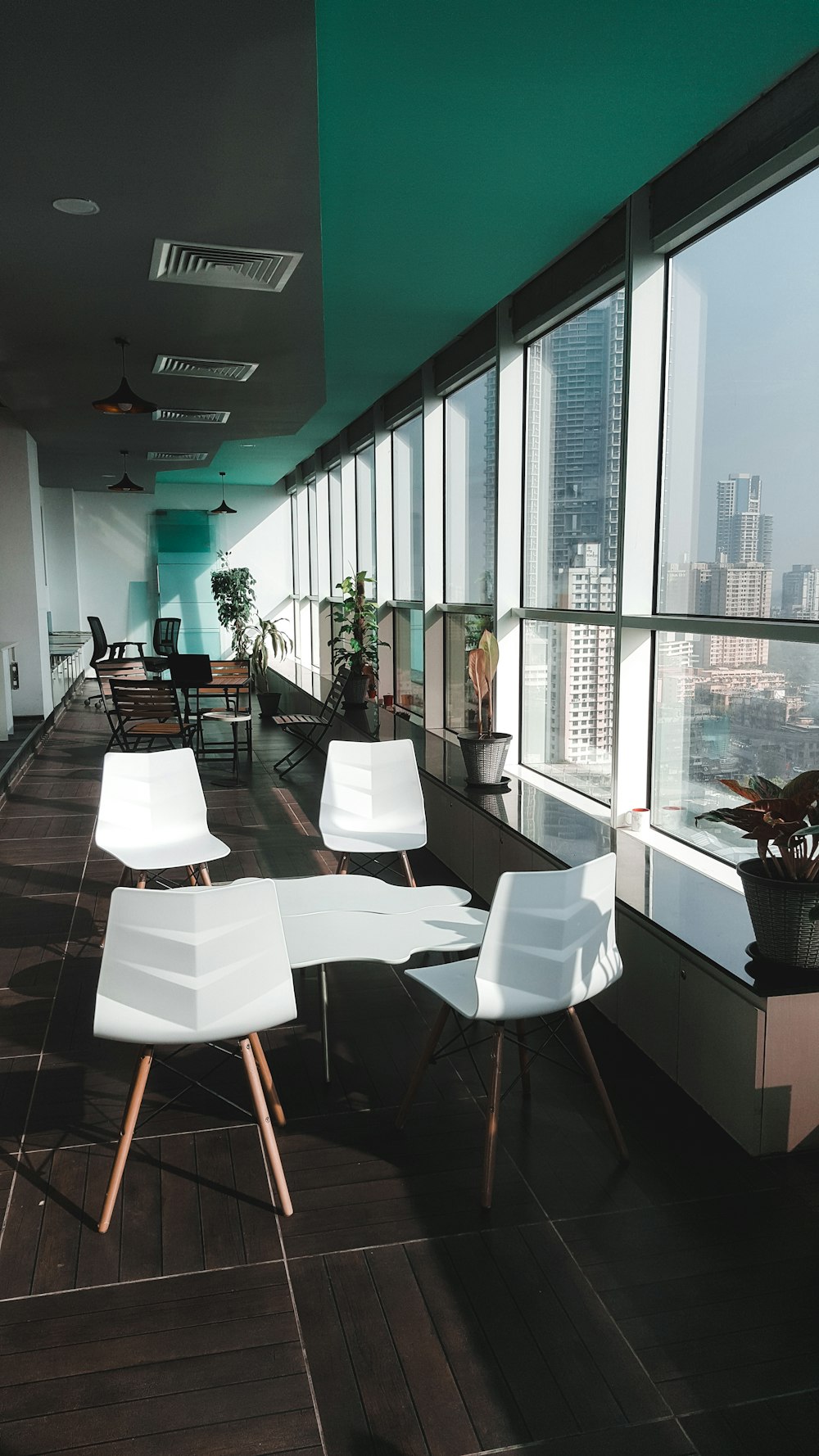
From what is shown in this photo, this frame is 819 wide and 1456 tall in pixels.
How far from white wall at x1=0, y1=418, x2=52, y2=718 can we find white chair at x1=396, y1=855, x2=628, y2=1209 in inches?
336

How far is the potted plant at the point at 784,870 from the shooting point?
3004 mm

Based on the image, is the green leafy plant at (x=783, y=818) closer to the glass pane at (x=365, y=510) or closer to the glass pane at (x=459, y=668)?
the glass pane at (x=459, y=668)

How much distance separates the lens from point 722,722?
4.21 metres

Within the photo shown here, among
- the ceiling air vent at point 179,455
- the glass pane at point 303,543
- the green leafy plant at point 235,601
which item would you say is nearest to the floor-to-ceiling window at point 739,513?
the ceiling air vent at point 179,455

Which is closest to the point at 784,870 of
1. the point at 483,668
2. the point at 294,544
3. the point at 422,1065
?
the point at 422,1065

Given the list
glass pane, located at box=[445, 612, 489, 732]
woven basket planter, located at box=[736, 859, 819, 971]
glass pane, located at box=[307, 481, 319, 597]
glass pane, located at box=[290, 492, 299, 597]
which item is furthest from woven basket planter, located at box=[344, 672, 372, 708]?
glass pane, located at box=[290, 492, 299, 597]

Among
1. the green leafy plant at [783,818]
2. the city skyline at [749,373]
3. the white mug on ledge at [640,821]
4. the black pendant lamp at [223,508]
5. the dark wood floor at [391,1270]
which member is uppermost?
the black pendant lamp at [223,508]

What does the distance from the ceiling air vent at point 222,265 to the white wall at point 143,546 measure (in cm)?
1245

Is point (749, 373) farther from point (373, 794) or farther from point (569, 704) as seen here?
point (373, 794)

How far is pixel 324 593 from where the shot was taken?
1459 cm

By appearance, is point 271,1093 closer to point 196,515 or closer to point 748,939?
point 748,939

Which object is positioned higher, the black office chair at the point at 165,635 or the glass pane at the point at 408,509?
the glass pane at the point at 408,509

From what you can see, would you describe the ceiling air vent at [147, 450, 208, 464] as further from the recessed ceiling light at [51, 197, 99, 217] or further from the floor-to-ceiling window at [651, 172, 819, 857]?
the floor-to-ceiling window at [651, 172, 819, 857]

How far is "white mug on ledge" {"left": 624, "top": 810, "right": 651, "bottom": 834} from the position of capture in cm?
484
